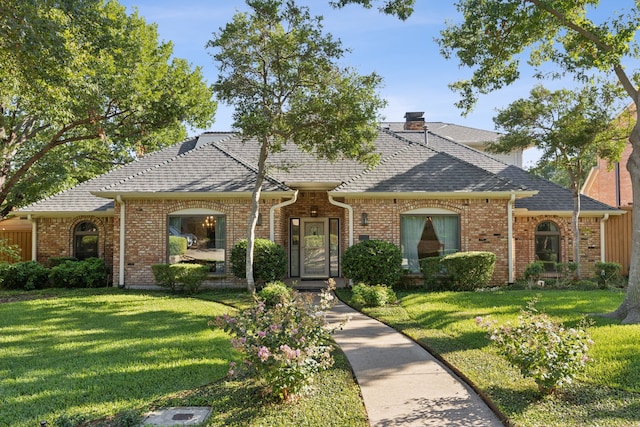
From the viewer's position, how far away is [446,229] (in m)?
13.5

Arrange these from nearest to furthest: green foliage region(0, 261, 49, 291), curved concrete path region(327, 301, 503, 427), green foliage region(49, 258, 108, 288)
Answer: curved concrete path region(327, 301, 503, 427), green foliage region(49, 258, 108, 288), green foliage region(0, 261, 49, 291)

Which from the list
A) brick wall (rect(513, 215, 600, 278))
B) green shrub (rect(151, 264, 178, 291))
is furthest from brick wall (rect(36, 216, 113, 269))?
brick wall (rect(513, 215, 600, 278))

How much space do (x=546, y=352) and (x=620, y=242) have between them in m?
13.4

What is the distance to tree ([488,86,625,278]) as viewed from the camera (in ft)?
42.7

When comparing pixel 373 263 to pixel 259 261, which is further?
pixel 259 261

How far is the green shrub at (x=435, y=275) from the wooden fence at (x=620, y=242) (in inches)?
269

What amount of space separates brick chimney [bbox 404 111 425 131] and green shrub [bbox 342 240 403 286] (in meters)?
11.0

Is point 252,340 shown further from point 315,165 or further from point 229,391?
point 315,165

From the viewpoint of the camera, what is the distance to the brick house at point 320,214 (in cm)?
1329

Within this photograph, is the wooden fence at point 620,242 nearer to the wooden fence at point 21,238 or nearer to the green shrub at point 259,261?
the green shrub at point 259,261

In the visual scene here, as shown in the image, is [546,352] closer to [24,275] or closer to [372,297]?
[372,297]

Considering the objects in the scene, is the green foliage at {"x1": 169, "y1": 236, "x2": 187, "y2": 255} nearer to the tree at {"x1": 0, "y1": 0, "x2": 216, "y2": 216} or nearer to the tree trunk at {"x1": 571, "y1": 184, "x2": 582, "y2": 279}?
the tree at {"x1": 0, "y1": 0, "x2": 216, "y2": 216}

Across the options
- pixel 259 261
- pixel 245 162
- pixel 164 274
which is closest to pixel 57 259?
pixel 164 274

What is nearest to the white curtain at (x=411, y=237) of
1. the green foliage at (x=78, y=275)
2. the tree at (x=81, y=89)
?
the tree at (x=81, y=89)
